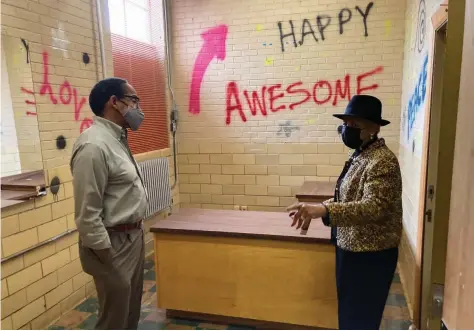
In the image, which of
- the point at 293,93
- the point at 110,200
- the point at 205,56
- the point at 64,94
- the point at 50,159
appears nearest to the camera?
the point at 110,200

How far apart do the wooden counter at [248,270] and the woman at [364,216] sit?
477mm

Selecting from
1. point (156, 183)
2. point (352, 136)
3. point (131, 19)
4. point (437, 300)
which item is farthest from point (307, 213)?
point (131, 19)

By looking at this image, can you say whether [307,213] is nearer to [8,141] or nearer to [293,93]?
[8,141]

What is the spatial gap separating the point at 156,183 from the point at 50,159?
1463 mm

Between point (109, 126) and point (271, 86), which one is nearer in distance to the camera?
point (109, 126)

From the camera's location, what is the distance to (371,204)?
162 cm

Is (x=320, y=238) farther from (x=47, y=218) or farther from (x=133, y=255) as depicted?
(x=47, y=218)

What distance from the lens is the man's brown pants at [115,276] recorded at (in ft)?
6.21

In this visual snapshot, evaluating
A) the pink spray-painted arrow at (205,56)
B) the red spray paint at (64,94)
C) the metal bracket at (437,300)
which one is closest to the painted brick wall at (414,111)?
the metal bracket at (437,300)

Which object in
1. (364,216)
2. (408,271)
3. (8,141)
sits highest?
(8,141)

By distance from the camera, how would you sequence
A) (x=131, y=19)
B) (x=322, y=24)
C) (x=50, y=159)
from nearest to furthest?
(x=50, y=159)
(x=131, y=19)
(x=322, y=24)

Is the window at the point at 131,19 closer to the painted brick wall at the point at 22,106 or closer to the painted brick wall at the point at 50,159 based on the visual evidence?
the painted brick wall at the point at 50,159

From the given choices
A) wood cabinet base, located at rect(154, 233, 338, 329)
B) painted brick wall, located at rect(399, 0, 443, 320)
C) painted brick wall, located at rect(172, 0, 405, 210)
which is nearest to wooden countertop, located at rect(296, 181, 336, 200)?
painted brick wall, located at rect(172, 0, 405, 210)

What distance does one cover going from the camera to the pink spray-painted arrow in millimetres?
4344
